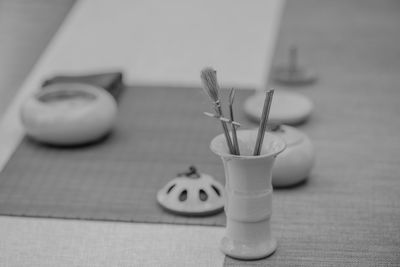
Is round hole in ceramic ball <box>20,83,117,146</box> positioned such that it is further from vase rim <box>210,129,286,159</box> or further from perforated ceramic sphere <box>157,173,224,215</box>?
vase rim <box>210,129,286,159</box>

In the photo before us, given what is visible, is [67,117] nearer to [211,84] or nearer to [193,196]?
[193,196]

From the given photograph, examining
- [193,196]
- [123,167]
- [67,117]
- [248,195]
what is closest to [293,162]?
[193,196]

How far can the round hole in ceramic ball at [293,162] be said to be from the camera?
8.79 feet

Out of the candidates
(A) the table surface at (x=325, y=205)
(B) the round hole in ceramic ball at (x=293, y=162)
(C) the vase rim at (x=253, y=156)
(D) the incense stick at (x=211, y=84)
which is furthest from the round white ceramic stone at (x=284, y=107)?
(D) the incense stick at (x=211, y=84)

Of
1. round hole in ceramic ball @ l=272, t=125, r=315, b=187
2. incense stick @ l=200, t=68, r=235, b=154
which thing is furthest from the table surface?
incense stick @ l=200, t=68, r=235, b=154

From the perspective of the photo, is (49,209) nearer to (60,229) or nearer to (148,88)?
(60,229)

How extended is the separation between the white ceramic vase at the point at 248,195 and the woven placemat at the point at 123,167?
233 millimetres

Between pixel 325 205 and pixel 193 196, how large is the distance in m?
0.42

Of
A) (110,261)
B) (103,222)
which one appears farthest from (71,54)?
(110,261)

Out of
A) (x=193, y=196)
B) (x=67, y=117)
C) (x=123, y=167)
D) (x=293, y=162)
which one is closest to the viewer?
(x=193, y=196)

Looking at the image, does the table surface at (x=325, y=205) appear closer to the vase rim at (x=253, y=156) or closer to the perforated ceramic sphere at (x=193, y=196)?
the perforated ceramic sphere at (x=193, y=196)

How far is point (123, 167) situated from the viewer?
295 centimetres

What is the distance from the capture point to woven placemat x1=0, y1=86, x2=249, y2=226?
2.62m

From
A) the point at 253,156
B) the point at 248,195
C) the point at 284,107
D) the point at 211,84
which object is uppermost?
the point at 211,84
